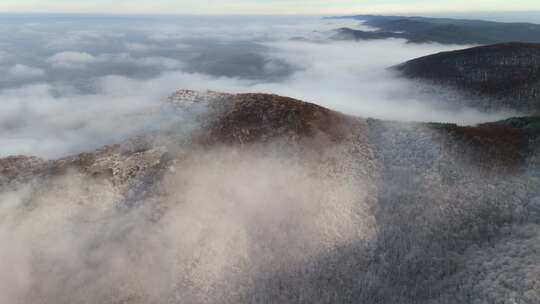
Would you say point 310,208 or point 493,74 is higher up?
point 493,74

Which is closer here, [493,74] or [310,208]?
[310,208]

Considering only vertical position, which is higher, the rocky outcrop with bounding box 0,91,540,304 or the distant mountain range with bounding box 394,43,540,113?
the distant mountain range with bounding box 394,43,540,113

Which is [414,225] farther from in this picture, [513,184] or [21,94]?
[21,94]

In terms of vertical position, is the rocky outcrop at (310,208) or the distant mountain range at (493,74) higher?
the distant mountain range at (493,74)

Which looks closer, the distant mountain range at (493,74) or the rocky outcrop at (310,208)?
the rocky outcrop at (310,208)

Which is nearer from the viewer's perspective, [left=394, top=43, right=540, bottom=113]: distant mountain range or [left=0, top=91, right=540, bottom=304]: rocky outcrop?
[left=0, top=91, right=540, bottom=304]: rocky outcrop
